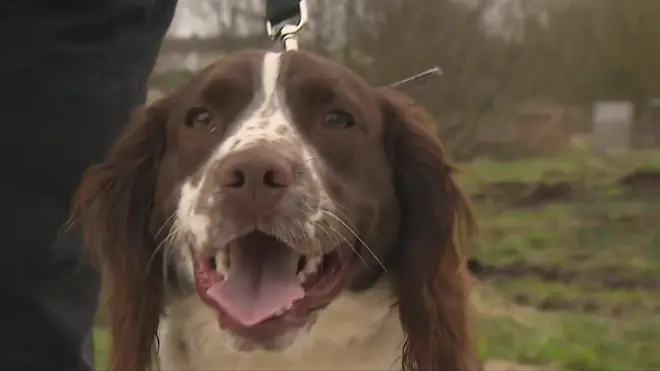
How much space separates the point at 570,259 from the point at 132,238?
9.79 feet

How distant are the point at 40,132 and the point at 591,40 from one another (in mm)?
3201

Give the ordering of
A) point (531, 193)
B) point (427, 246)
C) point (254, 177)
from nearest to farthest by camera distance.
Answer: point (254, 177) → point (427, 246) → point (531, 193)

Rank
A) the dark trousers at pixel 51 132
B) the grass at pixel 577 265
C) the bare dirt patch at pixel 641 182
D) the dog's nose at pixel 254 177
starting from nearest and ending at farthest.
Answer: the dog's nose at pixel 254 177, the dark trousers at pixel 51 132, the grass at pixel 577 265, the bare dirt patch at pixel 641 182

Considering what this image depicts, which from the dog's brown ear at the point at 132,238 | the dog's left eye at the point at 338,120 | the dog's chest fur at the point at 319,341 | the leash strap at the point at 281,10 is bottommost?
the dog's chest fur at the point at 319,341

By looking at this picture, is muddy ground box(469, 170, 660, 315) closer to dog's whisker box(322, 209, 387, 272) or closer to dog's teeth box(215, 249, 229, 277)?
dog's whisker box(322, 209, 387, 272)

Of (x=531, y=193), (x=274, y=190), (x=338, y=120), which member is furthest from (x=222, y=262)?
(x=531, y=193)

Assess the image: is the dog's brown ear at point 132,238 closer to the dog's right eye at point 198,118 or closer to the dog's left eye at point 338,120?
the dog's right eye at point 198,118

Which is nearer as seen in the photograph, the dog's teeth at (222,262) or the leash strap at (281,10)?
the dog's teeth at (222,262)

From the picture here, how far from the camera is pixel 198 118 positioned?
1642 mm

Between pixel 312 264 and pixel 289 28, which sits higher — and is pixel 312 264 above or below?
below

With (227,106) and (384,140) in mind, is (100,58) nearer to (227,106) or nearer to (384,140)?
(227,106)

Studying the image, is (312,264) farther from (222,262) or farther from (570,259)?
(570,259)

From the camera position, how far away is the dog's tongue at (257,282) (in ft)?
4.77

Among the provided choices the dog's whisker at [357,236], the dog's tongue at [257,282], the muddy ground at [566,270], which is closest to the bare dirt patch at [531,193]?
the muddy ground at [566,270]
